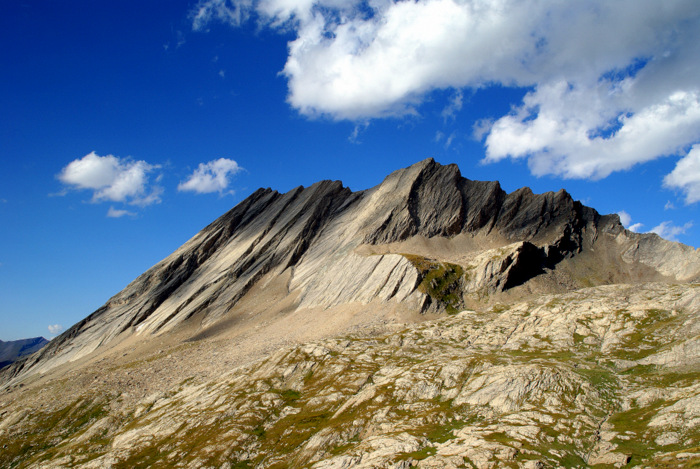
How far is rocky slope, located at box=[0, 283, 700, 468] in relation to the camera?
109 feet

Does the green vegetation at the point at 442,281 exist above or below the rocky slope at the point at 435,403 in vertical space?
above

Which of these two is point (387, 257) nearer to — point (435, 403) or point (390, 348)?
point (390, 348)

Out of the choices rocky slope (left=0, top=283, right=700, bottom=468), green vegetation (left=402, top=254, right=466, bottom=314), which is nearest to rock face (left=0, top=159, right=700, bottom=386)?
green vegetation (left=402, top=254, right=466, bottom=314)

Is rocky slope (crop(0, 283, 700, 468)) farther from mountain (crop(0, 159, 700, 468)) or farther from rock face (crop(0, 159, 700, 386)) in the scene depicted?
rock face (crop(0, 159, 700, 386))

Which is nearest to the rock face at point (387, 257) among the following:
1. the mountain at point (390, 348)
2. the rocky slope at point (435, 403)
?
the mountain at point (390, 348)

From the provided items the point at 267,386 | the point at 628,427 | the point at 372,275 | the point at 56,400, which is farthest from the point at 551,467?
the point at 56,400

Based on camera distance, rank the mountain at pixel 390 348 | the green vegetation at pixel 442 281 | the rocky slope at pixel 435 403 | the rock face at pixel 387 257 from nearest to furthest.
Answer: the rocky slope at pixel 435 403, the mountain at pixel 390 348, the green vegetation at pixel 442 281, the rock face at pixel 387 257

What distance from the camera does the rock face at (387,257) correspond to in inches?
3799

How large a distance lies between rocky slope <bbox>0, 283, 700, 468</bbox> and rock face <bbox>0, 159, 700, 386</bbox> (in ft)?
66.7

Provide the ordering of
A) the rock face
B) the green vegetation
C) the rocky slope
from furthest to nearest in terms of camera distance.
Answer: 1. the rock face
2. the green vegetation
3. the rocky slope

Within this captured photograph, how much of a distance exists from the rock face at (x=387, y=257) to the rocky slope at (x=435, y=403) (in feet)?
66.7

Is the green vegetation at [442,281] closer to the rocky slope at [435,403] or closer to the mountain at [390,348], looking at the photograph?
the mountain at [390,348]

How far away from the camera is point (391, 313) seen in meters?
87.0

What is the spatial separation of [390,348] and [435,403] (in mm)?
20849
